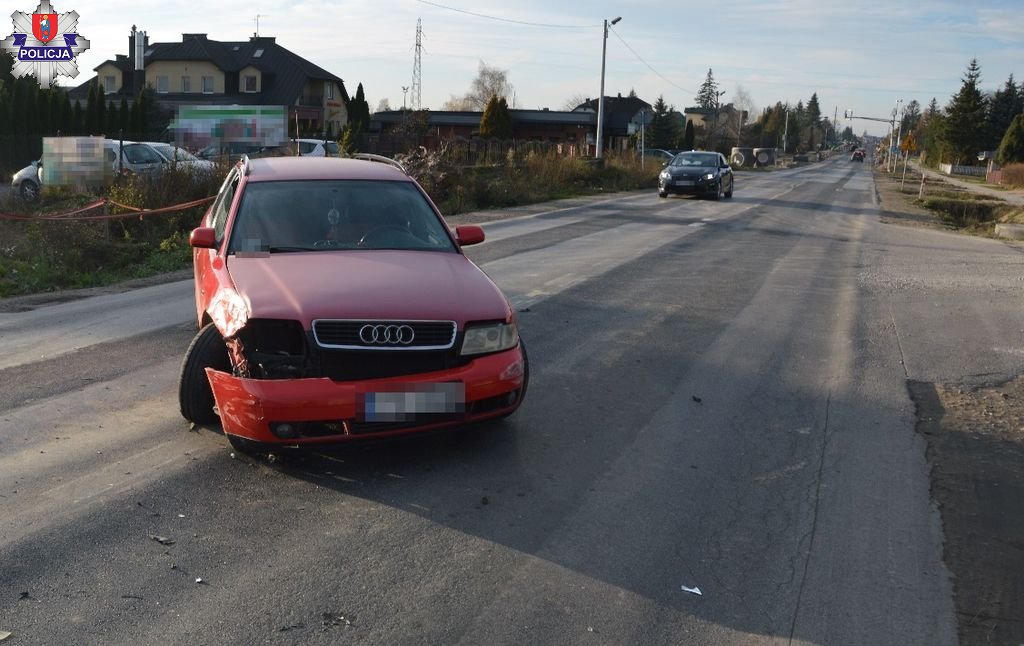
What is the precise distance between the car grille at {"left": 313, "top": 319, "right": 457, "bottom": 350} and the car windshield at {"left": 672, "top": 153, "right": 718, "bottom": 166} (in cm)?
2803

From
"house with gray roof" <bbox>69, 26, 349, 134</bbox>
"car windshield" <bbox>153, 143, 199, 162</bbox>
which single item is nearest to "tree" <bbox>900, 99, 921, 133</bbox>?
"house with gray roof" <bbox>69, 26, 349, 134</bbox>

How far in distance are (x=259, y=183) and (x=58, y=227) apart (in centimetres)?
776

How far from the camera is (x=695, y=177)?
3116cm

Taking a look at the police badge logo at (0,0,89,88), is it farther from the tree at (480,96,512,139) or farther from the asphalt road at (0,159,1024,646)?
the tree at (480,96,512,139)

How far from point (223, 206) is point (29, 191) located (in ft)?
52.2

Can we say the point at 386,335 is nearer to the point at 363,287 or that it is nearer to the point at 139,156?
the point at 363,287

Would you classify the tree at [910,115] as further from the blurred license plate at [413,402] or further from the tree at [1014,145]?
the blurred license plate at [413,402]

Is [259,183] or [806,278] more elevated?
[259,183]

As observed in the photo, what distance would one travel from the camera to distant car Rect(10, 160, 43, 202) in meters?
20.2

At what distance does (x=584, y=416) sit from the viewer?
255 inches

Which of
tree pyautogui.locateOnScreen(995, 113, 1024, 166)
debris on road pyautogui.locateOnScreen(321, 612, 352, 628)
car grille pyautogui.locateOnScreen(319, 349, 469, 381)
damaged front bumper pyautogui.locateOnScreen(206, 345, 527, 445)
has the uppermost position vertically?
tree pyautogui.locateOnScreen(995, 113, 1024, 166)

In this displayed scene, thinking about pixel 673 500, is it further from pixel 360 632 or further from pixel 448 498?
pixel 360 632

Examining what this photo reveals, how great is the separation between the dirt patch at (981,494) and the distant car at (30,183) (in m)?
17.8

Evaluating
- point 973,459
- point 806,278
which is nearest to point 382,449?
point 973,459
